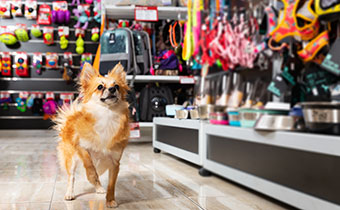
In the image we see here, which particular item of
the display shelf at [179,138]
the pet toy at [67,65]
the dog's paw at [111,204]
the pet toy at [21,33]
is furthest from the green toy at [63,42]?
the dog's paw at [111,204]

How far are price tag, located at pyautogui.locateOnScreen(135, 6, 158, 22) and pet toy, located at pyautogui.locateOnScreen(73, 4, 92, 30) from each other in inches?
112

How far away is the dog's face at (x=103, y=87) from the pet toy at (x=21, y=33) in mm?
5481

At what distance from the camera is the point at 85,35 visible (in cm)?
695

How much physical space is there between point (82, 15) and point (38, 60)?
1244 mm

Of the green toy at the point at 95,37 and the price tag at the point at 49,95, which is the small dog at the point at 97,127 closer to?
the price tag at the point at 49,95

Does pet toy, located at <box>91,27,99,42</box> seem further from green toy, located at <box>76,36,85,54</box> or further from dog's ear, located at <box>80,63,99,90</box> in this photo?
dog's ear, located at <box>80,63,99,90</box>

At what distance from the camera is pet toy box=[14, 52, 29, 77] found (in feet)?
21.6

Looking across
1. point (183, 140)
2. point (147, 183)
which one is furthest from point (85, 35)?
point (147, 183)

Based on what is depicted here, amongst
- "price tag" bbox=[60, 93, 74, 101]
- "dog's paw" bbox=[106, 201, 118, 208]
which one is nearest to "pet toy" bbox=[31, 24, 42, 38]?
"price tag" bbox=[60, 93, 74, 101]

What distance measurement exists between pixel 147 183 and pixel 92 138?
0.66 meters

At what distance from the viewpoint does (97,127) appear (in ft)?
5.52

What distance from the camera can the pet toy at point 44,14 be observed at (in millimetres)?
6734

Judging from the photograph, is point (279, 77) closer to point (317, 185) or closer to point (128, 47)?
point (317, 185)

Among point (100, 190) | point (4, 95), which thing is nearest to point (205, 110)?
point (100, 190)
